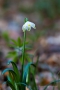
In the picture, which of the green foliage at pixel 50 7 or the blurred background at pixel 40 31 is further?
the green foliage at pixel 50 7

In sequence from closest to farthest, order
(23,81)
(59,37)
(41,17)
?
1. (23,81)
2. (59,37)
3. (41,17)

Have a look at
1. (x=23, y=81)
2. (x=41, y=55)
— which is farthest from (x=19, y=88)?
(x=41, y=55)

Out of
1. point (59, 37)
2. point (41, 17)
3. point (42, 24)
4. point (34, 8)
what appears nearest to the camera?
point (59, 37)

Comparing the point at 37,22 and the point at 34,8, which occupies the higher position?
the point at 34,8

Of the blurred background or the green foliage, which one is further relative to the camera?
the green foliage

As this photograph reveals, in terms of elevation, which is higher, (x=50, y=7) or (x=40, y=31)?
(x=50, y=7)

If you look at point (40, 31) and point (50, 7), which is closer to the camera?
point (40, 31)

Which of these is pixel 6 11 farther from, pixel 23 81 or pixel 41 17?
pixel 23 81

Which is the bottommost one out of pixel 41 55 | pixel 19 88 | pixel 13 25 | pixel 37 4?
pixel 19 88
